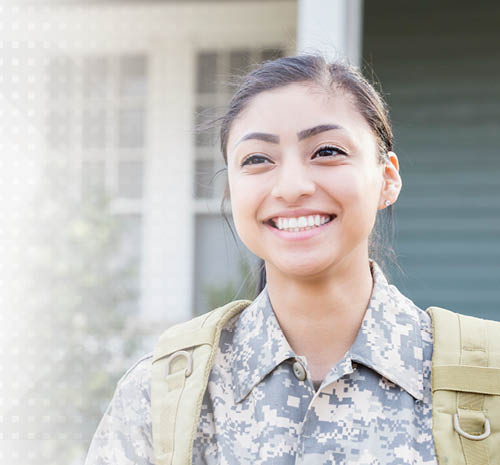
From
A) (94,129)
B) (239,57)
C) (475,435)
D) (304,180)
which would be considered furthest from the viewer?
(94,129)

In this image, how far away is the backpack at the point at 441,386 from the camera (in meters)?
1.30

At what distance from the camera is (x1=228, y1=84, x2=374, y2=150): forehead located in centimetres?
144

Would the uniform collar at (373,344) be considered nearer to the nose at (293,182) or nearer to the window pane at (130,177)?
the nose at (293,182)

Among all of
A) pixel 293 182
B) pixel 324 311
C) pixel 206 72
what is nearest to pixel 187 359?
pixel 324 311

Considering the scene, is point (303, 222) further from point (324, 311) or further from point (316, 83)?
point (316, 83)

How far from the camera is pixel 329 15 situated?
353cm

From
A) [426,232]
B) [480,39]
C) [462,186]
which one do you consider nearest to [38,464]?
[426,232]

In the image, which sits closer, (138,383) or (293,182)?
(293,182)

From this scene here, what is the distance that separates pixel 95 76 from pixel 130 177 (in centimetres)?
95

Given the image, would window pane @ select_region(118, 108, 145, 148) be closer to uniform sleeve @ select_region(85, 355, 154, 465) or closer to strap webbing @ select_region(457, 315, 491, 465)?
uniform sleeve @ select_region(85, 355, 154, 465)

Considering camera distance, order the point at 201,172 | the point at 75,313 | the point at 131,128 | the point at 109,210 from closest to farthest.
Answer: the point at 75,313 → the point at 109,210 → the point at 201,172 → the point at 131,128

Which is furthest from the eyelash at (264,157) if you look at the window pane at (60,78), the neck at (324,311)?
the window pane at (60,78)

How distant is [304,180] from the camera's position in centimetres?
139

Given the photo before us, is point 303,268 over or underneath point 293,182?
underneath
